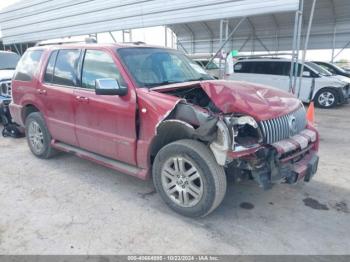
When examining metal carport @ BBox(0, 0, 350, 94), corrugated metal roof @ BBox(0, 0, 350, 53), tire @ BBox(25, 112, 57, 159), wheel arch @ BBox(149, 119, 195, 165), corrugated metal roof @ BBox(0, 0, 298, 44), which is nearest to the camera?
wheel arch @ BBox(149, 119, 195, 165)

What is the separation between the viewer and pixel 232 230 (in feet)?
10.3

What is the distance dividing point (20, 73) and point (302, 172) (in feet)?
15.3

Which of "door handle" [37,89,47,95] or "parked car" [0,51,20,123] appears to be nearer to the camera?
"door handle" [37,89,47,95]

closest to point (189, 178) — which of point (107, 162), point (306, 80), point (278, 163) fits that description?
point (278, 163)

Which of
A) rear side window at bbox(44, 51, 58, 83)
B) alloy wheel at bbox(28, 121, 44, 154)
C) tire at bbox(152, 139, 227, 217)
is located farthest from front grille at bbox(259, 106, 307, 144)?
alloy wheel at bbox(28, 121, 44, 154)

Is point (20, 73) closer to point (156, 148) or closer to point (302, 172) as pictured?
point (156, 148)

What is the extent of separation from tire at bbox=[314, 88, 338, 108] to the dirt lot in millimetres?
7125

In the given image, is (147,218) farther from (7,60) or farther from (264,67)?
(264,67)

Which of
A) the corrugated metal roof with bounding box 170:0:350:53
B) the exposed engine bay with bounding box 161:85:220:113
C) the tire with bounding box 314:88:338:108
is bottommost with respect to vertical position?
the tire with bounding box 314:88:338:108

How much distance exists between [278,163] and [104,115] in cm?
213

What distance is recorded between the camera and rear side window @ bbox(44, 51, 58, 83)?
463 cm

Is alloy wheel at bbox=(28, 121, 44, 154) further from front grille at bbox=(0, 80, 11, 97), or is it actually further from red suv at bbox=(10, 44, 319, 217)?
front grille at bbox=(0, 80, 11, 97)

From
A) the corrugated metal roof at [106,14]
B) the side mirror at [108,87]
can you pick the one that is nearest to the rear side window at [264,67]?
the corrugated metal roof at [106,14]

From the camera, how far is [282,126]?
10.8ft
